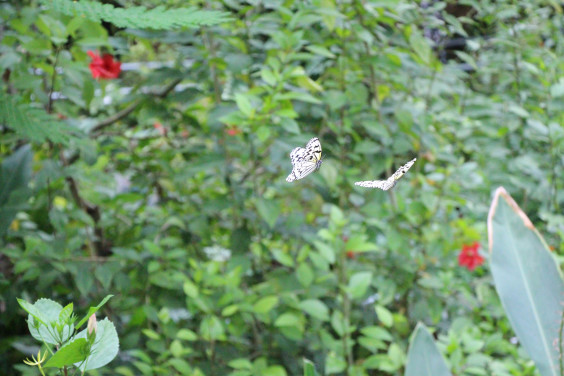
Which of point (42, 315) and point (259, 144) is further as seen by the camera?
point (259, 144)

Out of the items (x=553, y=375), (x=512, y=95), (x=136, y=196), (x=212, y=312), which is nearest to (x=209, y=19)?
(x=553, y=375)

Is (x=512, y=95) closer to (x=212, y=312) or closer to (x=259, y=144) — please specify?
(x=259, y=144)

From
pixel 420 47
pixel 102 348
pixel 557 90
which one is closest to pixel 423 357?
pixel 102 348

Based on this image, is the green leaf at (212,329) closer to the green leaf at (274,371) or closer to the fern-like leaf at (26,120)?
the green leaf at (274,371)

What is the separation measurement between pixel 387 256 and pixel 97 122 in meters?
0.87

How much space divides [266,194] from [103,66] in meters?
0.58

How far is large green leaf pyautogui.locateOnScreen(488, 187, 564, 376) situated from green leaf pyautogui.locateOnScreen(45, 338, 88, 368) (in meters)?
0.63

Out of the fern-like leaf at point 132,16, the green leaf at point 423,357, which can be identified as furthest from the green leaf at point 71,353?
the green leaf at point 423,357

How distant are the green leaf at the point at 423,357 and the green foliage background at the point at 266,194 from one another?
38 cm

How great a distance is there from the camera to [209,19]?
1.75 ft

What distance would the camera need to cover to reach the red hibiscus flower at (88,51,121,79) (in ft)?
4.62

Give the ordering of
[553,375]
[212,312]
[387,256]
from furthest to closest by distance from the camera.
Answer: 1. [387,256]
2. [212,312]
3. [553,375]

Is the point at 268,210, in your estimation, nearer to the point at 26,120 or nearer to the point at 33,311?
the point at 26,120

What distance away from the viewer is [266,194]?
1.79m
